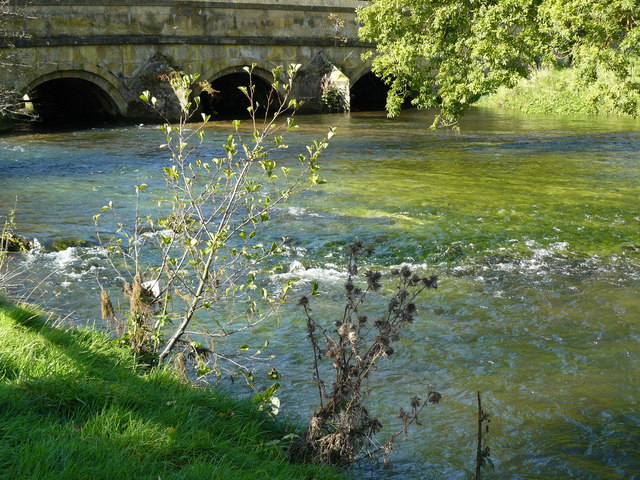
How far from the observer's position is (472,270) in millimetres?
7719

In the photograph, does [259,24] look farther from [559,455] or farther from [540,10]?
[559,455]

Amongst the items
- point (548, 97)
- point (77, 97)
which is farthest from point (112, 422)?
point (548, 97)

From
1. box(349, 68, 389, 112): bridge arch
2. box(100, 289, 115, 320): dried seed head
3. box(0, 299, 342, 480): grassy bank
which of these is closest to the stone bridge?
box(349, 68, 389, 112): bridge arch

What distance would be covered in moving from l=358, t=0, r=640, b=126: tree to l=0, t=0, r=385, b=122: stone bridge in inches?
385

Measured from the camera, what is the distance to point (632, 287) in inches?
279

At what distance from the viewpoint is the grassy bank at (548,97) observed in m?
25.9

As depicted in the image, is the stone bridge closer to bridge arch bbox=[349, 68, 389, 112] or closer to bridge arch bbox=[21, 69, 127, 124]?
bridge arch bbox=[21, 69, 127, 124]

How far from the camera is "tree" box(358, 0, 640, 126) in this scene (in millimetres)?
11008

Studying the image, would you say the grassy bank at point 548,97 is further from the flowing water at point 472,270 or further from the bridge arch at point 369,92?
the flowing water at point 472,270

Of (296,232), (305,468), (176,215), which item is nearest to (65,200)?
(296,232)

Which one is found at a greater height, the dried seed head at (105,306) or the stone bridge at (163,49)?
the stone bridge at (163,49)

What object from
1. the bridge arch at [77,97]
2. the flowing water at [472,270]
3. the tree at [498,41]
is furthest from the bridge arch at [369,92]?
the tree at [498,41]

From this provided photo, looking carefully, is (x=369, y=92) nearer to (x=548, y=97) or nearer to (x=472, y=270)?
(x=548, y=97)

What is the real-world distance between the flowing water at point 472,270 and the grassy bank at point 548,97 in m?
9.04
